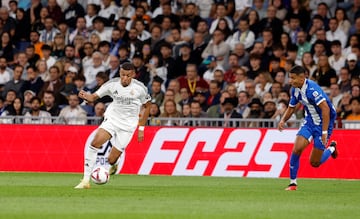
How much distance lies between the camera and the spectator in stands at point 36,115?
25516mm

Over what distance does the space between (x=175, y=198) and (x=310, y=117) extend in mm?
3983

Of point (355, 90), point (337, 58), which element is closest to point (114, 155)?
point (355, 90)

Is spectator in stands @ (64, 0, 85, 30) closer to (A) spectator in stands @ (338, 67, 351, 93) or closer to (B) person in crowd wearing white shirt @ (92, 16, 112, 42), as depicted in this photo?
(B) person in crowd wearing white shirt @ (92, 16, 112, 42)

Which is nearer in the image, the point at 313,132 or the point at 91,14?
the point at 313,132

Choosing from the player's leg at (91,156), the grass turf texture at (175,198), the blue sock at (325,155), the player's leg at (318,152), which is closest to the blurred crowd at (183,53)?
the grass turf texture at (175,198)

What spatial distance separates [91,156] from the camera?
18688mm

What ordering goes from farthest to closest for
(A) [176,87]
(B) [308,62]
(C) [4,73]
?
(C) [4,73] < (A) [176,87] < (B) [308,62]

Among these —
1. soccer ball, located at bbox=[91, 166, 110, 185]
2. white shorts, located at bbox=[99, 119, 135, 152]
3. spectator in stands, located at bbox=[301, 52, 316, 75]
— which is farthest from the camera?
spectator in stands, located at bbox=[301, 52, 316, 75]

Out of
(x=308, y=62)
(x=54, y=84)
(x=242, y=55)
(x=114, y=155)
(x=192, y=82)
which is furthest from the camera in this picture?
(x=54, y=84)

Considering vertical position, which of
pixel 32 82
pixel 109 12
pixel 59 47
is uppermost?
pixel 109 12

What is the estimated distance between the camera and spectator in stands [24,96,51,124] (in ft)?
83.7

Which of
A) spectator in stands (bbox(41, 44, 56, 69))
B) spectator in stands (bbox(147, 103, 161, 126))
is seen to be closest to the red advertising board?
spectator in stands (bbox(147, 103, 161, 126))

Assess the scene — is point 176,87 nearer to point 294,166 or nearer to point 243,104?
point 243,104

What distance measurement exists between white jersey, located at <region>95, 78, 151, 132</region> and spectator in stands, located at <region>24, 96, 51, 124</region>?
18.4 ft
